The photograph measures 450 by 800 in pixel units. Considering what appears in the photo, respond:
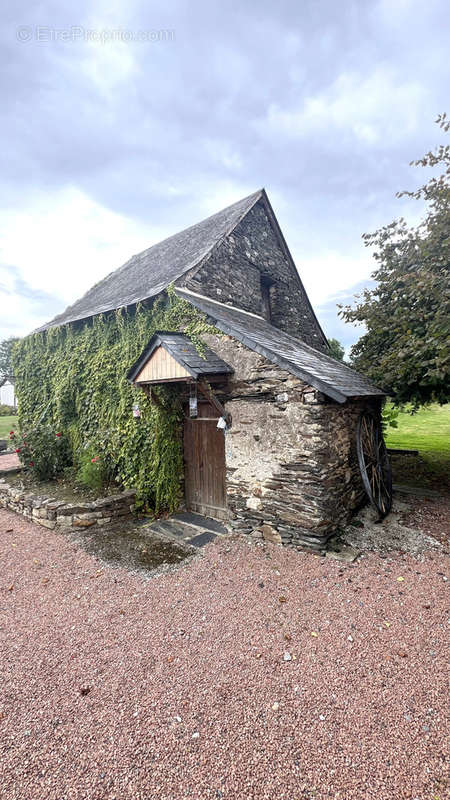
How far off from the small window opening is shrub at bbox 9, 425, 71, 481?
22.7ft

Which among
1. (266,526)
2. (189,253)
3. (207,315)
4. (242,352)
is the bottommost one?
(266,526)

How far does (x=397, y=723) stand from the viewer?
2.42 metres

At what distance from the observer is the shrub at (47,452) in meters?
8.59

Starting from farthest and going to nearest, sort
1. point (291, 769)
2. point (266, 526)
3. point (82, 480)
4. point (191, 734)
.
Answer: point (82, 480) < point (266, 526) < point (191, 734) < point (291, 769)

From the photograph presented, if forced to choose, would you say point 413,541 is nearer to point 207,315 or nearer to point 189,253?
point 207,315

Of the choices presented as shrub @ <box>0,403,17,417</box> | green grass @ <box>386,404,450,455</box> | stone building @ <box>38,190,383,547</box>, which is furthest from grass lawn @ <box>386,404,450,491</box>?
shrub @ <box>0,403,17,417</box>

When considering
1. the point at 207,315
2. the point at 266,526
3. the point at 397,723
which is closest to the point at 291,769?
the point at 397,723

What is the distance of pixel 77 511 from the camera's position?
249 inches

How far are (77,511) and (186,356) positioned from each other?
3808 mm

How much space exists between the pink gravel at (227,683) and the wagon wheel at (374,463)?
176 centimetres

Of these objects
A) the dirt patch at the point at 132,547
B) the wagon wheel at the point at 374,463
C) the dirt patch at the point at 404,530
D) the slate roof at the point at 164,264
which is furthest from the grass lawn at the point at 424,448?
the slate roof at the point at 164,264

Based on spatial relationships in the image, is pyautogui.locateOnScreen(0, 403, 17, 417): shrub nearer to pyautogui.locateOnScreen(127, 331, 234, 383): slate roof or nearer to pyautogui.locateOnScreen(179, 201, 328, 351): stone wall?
pyautogui.locateOnScreen(179, 201, 328, 351): stone wall

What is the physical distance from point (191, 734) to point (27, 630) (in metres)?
2.31

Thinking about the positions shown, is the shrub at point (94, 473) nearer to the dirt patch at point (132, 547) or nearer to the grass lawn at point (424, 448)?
the dirt patch at point (132, 547)
